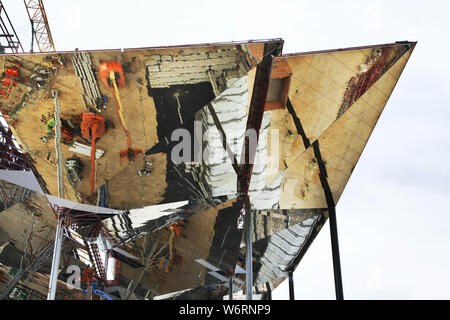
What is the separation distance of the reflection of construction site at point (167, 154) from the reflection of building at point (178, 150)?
0.04 metres

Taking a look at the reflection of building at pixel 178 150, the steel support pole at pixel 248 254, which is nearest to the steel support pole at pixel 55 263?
the reflection of building at pixel 178 150

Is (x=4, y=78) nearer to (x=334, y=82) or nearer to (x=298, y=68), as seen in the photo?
(x=298, y=68)

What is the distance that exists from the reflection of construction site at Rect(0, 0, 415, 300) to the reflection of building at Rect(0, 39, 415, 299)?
4cm

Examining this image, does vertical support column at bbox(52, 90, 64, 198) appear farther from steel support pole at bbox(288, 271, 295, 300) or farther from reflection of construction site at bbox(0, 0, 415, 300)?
steel support pole at bbox(288, 271, 295, 300)

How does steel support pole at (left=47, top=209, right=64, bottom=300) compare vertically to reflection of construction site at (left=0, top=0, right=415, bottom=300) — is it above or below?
below

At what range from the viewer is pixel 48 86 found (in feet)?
28.0

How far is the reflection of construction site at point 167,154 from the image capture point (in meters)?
8.46

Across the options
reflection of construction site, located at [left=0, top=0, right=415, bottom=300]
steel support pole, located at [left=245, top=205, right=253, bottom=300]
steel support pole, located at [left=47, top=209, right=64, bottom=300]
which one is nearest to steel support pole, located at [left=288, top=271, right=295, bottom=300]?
reflection of construction site, located at [left=0, top=0, right=415, bottom=300]

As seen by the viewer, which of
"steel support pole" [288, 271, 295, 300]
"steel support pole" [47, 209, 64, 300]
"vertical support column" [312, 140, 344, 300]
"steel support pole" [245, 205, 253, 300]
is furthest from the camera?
"steel support pole" [288, 271, 295, 300]

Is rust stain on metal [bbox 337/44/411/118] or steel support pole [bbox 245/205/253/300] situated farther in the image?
steel support pole [bbox 245/205/253/300]

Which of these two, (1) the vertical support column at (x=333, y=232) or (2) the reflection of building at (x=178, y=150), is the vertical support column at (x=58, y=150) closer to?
(2) the reflection of building at (x=178, y=150)

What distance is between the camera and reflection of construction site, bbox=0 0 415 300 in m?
8.46
